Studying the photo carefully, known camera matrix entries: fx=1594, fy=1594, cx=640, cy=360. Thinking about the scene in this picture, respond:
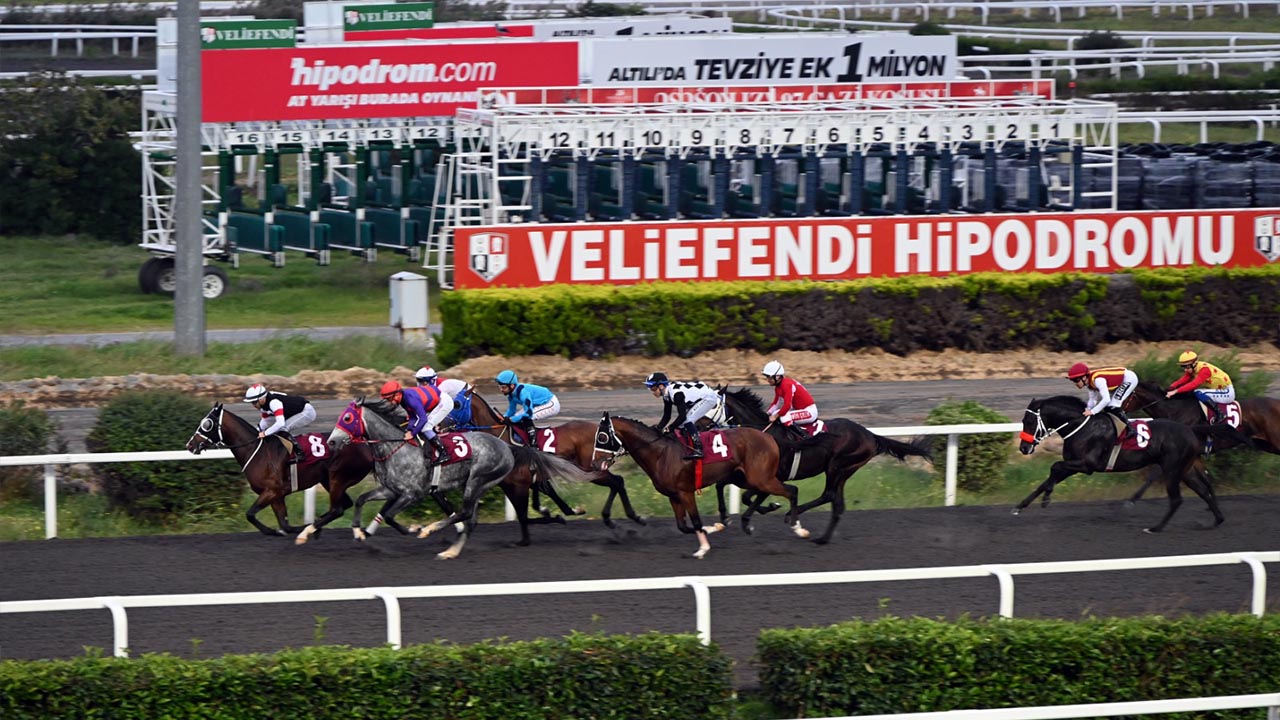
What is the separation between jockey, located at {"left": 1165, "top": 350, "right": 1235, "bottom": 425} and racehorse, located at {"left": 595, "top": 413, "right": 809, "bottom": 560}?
333cm

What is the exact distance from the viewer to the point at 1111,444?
1060cm

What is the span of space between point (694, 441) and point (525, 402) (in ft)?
4.07

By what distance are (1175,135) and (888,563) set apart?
23.0m

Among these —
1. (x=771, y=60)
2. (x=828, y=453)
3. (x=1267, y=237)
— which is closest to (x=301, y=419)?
(x=828, y=453)

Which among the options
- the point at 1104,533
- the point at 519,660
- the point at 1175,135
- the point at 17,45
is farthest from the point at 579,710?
the point at 17,45

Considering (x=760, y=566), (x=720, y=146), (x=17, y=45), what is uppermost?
(x=17, y=45)

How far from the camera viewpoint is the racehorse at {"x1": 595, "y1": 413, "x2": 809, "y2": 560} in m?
9.91

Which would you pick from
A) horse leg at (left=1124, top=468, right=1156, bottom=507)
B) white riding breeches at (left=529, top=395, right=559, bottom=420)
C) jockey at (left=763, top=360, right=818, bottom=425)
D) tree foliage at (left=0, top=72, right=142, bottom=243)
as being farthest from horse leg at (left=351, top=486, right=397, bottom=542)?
tree foliage at (left=0, top=72, right=142, bottom=243)

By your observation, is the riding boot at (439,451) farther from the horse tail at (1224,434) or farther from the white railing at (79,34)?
the white railing at (79,34)

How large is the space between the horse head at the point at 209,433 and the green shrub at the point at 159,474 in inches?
27.1

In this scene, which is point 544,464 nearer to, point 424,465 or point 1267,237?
point 424,465

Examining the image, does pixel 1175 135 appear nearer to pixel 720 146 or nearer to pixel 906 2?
pixel 906 2

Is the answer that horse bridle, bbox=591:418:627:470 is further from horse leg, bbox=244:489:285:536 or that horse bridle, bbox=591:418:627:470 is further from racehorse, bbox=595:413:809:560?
horse leg, bbox=244:489:285:536

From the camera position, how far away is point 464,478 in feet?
32.5
